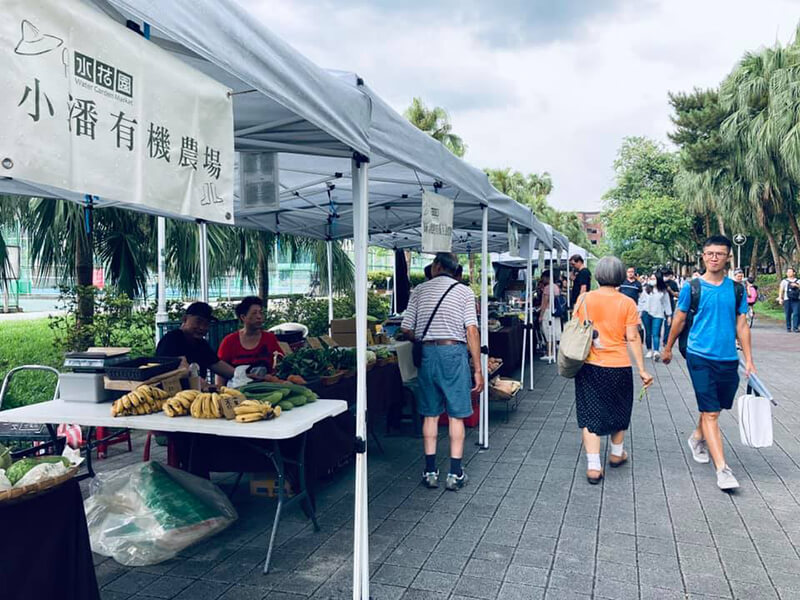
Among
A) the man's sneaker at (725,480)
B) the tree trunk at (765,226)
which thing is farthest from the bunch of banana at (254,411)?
the tree trunk at (765,226)

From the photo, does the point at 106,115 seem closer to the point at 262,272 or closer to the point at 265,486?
the point at 265,486

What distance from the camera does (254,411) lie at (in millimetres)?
3232

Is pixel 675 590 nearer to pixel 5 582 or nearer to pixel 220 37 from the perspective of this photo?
pixel 5 582

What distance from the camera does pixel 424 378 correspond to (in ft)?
15.8

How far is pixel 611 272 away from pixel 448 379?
155 cm

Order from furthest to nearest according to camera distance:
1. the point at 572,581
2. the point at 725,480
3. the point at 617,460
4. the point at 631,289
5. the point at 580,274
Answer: the point at 631,289 < the point at 580,274 < the point at 617,460 < the point at 725,480 < the point at 572,581

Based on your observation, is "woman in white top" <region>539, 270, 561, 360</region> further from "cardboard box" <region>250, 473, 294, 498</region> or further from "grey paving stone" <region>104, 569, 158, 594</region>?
"grey paving stone" <region>104, 569, 158, 594</region>

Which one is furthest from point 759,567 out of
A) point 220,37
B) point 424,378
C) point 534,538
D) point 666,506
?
point 220,37

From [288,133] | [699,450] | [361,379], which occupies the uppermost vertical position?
[288,133]

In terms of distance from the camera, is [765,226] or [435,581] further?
[765,226]

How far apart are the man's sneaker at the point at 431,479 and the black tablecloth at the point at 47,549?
2.74 meters

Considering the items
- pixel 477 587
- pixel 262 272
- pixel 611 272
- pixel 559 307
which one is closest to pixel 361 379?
pixel 477 587

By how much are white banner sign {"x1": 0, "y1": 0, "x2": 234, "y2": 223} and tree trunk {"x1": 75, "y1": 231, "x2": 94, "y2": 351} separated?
179 inches

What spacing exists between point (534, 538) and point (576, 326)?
1716mm
